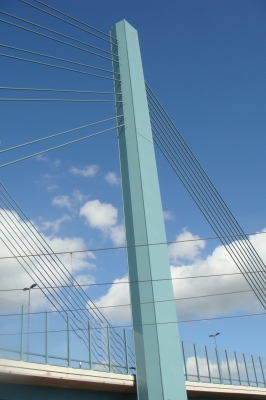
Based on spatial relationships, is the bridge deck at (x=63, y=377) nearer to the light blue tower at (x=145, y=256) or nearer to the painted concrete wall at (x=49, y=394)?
the painted concrete wall at (x=49, y=394)

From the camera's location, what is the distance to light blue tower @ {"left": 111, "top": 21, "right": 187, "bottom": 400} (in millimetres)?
16562

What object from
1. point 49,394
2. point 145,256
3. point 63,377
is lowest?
point 49,394

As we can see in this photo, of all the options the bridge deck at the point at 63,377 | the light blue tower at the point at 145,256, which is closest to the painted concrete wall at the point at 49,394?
the bridge deck at the point at 63,377

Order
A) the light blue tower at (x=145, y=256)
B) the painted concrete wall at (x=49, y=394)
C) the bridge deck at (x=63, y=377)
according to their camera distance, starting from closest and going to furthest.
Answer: the bridge deck at (x=63, y=377) < the painted concrete wall at (x=49, y=394) < the light blue tower at (x=145, y=256)

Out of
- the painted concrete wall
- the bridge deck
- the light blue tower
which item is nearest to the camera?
the bridge deck

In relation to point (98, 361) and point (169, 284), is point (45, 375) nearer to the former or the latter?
point (98, 361)

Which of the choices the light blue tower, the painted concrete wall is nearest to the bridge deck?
the painted concrete wall

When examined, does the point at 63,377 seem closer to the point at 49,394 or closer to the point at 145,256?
the point at 49,394

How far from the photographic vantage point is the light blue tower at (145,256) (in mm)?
16562

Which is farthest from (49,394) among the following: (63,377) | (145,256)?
(145,256)

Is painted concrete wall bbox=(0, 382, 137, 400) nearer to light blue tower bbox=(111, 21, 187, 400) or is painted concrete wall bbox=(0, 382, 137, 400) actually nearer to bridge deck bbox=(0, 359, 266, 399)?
bridge deck bbox=(0, 359, 266, 399)

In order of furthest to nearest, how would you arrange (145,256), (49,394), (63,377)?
1. (145,256)
2. (49,394)
3. (63,377)

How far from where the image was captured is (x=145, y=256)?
57.2ft

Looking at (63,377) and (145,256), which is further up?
(145,256)
